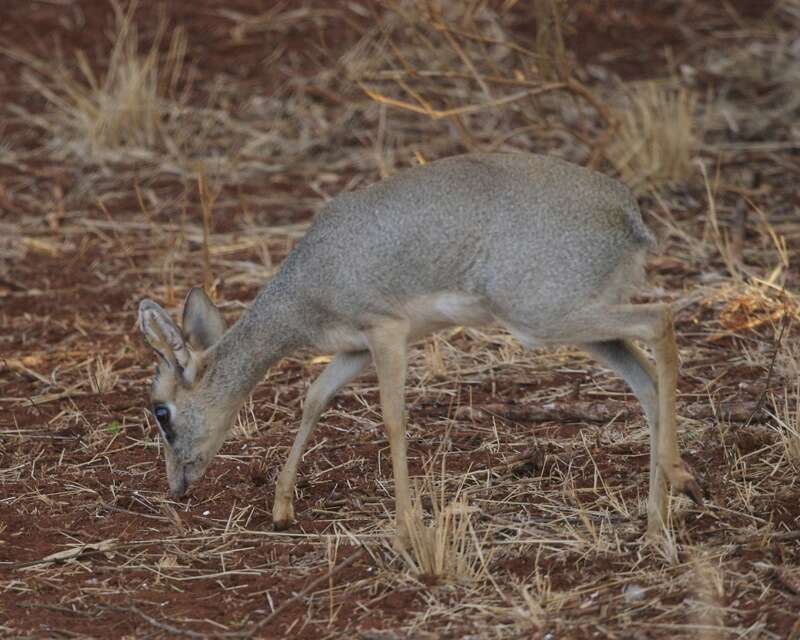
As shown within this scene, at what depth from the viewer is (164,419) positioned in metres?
5.66

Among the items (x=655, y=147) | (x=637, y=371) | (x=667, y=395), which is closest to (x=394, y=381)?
(x=637, y=371)

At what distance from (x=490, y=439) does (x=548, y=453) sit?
35 centimetres

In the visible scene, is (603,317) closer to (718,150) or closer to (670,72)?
(718,150)

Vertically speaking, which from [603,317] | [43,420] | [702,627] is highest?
[603,317]

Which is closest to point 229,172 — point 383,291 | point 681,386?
point 681,386

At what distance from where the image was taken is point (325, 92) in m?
11.5

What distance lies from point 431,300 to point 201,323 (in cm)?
106

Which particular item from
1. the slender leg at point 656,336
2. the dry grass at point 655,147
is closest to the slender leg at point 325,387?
the slender leg at point 656,336

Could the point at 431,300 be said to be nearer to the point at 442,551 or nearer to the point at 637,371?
the point at 637,371

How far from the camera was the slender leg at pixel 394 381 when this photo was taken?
529 centimetres

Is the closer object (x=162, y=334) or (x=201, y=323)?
(x=162, y=334)

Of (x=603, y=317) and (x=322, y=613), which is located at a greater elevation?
(x=603, y=317)

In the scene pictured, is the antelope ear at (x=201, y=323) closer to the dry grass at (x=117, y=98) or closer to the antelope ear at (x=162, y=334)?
the antelope ear at (x=162, y=334)

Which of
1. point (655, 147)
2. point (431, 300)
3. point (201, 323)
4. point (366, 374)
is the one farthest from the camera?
point (655, 147)
